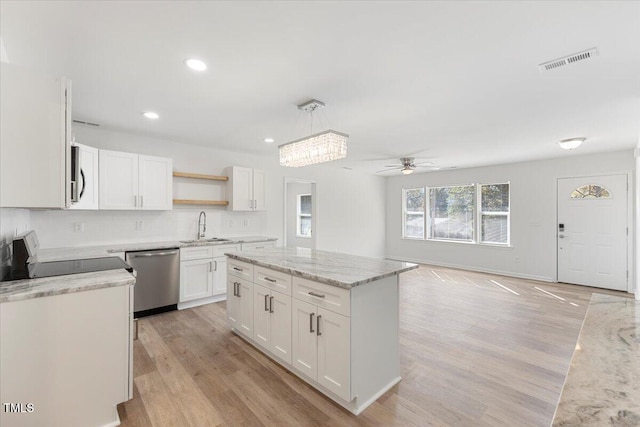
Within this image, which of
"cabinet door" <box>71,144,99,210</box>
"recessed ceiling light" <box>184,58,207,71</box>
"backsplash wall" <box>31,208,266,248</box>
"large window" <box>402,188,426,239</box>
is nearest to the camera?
"recessed ceiling light" <box>184,58,207,71</box>

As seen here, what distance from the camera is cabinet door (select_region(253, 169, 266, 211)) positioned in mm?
5105

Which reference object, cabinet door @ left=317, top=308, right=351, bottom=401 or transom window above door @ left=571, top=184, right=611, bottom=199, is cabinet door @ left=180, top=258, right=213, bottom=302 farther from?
transom window above door @ left=571, top=184, right=611, bottom=199

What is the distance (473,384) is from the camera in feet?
7.63

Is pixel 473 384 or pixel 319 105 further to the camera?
→ pixel 319 105

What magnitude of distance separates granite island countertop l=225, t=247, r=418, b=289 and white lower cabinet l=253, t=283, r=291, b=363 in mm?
259

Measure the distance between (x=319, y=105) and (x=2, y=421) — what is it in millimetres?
3041

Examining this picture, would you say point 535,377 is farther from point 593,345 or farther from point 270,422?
point 270,422

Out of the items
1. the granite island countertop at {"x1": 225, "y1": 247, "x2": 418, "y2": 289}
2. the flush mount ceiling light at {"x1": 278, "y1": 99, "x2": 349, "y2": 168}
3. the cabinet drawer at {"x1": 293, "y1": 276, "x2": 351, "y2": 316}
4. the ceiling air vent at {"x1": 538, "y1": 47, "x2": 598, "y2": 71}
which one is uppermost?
the ceiling air vent at {"x1": 538, "y1": 47, "x2": 598, "y2": 71}

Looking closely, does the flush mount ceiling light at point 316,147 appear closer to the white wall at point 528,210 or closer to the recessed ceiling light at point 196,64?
the recessed ceiling light at point 196,64

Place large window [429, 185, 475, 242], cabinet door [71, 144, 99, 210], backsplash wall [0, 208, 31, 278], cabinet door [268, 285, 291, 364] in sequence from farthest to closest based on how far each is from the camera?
large window [429, 185, 475, 242], cabinet door [71, 144, 99, 210], cabinet door [268, 285, 291, 364], backsplash wall [0, 208, 31, 278]

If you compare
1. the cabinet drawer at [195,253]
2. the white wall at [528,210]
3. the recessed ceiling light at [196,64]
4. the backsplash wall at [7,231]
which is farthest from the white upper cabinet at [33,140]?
the white wall at [528,210]

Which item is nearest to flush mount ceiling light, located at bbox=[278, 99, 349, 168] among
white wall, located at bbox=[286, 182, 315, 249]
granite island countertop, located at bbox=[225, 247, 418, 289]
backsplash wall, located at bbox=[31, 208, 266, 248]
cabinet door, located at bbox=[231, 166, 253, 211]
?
granite island countertop, located at bbox=[225, 247, 418, 289]

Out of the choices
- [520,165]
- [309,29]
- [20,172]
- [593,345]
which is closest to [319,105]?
[309,29]

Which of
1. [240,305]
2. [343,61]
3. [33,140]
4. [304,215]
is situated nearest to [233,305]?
[240,305]
